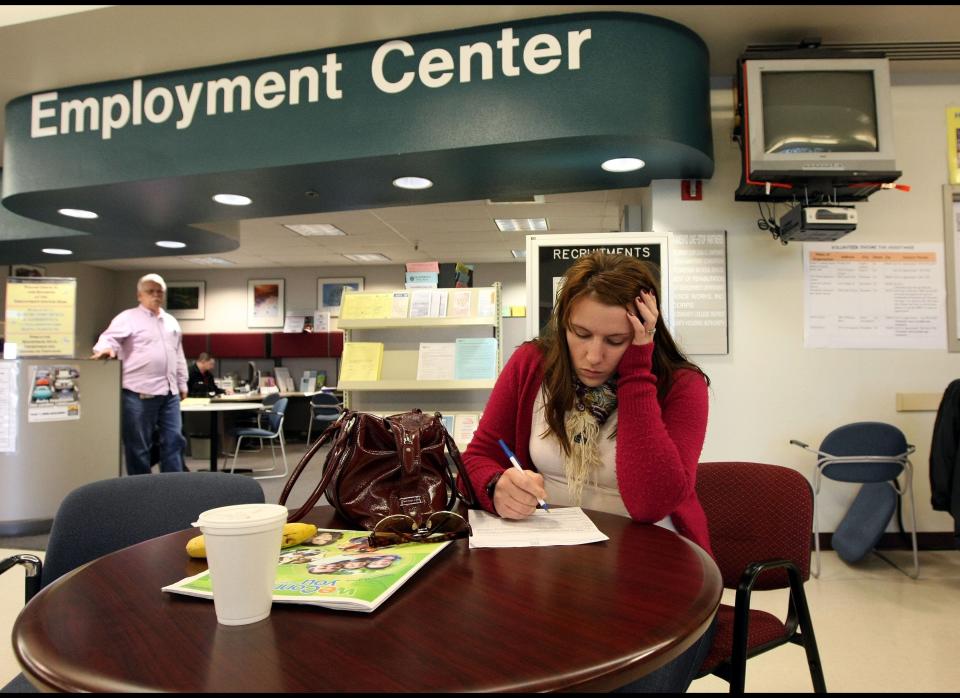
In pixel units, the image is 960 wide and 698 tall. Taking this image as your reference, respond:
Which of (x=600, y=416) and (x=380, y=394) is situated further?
(x=380, y=394)

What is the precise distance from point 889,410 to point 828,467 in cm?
66

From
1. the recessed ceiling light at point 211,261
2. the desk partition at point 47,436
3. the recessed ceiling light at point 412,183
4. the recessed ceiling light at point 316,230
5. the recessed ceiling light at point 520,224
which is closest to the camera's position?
the recessed ceiling light at point 412,183

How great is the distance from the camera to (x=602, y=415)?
1437 mm

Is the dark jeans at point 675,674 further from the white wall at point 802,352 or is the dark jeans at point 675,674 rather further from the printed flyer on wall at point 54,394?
the printed flyer on wall at point 54,394

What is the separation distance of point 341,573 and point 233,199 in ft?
12.5

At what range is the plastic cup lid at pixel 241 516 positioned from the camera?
674 mm

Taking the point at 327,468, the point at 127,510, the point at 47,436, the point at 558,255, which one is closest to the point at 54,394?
the point at 47,436

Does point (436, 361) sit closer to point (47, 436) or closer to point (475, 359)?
point (475, 359)

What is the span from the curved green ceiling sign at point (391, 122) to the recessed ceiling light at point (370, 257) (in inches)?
199

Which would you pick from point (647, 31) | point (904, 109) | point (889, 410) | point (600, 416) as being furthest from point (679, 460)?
point (904, 109)

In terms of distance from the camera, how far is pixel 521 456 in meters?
1.53

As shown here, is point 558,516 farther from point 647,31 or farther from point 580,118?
point 647,31

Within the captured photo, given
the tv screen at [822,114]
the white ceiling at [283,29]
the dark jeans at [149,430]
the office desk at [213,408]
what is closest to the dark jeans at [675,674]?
the tv screen at [822,114]

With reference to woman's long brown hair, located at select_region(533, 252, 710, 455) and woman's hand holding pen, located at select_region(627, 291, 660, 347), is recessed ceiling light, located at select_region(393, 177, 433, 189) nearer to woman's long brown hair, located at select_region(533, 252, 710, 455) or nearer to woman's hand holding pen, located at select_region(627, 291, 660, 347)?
woman's long brown hair, located at select_region(533, 252, 710, 455)
